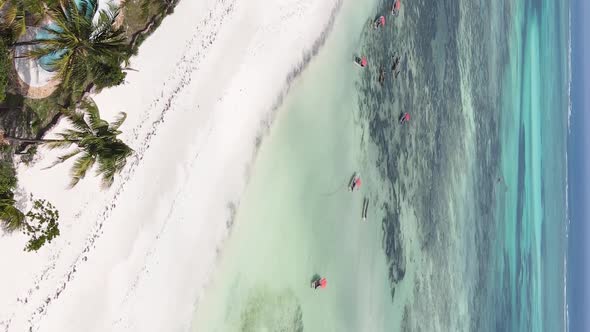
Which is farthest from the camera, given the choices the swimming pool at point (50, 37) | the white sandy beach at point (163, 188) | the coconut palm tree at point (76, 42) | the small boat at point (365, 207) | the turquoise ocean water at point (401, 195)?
the small boat at point (365, 207)

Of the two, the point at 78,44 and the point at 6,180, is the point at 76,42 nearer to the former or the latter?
the point at 78,44

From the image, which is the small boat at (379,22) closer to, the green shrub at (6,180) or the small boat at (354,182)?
the small boat at (354,182)

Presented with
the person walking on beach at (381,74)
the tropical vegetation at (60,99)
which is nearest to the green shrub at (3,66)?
the tropical vegetation at (60,99)

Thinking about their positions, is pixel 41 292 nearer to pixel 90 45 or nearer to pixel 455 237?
pixel 90 45

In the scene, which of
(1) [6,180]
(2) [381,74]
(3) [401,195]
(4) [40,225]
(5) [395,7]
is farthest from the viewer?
(5) [395,7]

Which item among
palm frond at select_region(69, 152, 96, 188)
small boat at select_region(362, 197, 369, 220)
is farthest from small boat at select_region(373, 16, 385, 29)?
palm frond at select_region(69, 152, 96, 188)

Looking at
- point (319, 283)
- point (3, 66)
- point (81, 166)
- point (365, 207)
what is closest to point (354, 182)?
point (365, 207)
